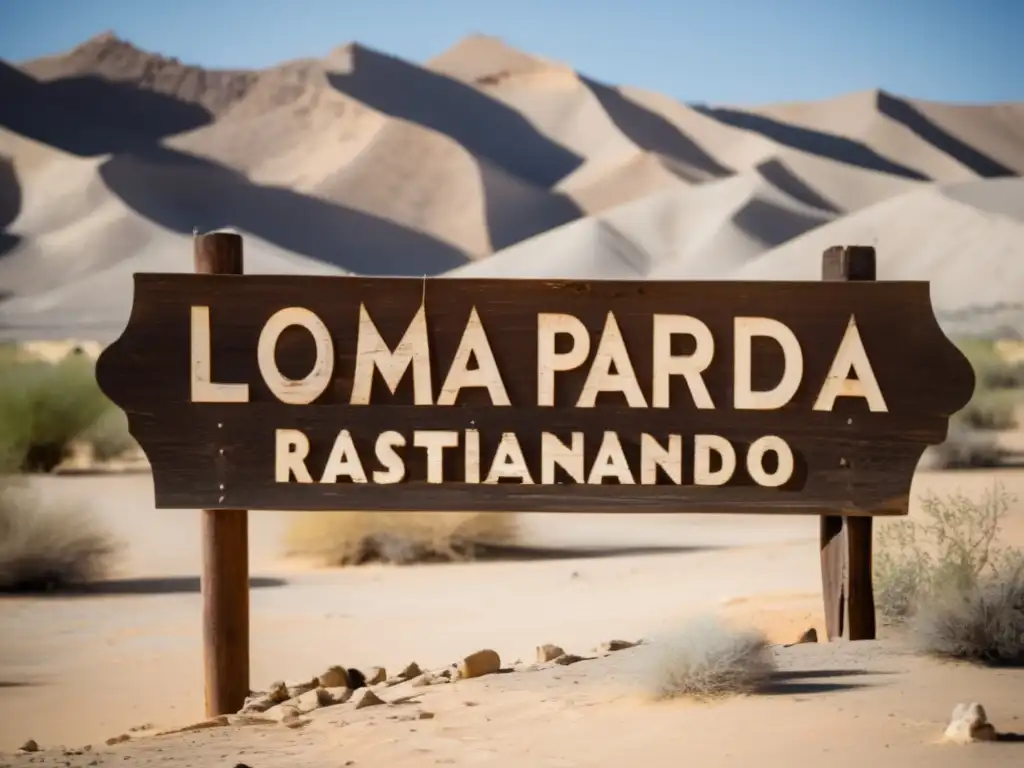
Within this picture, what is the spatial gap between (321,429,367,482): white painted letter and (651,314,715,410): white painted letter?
132cm

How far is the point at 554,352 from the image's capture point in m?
6.94

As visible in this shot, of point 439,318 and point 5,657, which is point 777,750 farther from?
point 5,657

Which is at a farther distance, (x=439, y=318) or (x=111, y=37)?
(x=111, y=37)

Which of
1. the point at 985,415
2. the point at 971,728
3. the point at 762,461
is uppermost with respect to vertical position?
the point at 985,415

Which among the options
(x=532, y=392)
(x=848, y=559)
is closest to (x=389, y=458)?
(x=532, y=392)

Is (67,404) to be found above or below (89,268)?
below

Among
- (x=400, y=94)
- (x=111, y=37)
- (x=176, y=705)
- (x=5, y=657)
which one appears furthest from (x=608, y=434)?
(x=111, y=37)

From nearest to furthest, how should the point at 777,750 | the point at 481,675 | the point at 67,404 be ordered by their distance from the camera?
the point at 777,750 < the point at 481,675 < the point at 67,404

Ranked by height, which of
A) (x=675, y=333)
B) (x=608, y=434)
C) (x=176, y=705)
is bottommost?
(x=176, y=705)

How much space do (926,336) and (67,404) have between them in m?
17.7

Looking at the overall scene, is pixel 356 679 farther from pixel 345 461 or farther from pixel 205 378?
pixel 205 378

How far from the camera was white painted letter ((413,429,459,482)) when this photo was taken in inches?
275

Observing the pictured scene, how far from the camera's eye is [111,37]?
120m

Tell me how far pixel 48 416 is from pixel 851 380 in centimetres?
1744
